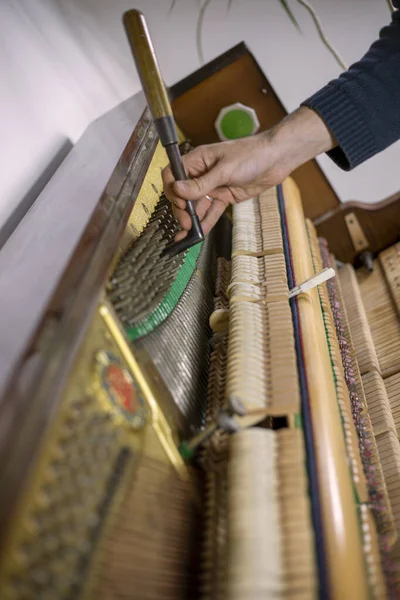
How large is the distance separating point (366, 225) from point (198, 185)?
1.13m

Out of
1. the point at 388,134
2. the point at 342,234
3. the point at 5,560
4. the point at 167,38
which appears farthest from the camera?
the point at 167,38

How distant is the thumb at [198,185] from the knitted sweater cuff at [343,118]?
40 centimetres

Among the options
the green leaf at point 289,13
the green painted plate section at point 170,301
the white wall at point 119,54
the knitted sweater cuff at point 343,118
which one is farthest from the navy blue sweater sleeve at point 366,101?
the green leaf at point 289,13

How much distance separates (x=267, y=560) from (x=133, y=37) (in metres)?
1.09

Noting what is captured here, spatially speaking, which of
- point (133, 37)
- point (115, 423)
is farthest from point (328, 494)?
point (133, 37)

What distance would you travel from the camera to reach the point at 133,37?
109 centimetres

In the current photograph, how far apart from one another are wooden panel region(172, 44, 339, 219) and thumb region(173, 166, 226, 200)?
67 cm

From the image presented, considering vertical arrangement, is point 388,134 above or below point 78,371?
below

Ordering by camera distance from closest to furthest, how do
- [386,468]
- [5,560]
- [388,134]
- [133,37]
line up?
[5,560] < [133,37] < [386,468] < [388,134]

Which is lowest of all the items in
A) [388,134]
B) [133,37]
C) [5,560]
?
[388,134]

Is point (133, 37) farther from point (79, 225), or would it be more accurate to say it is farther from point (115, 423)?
point (115, 423)

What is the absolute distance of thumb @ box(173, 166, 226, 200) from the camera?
1.23 metres

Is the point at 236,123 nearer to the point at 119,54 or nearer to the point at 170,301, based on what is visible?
the point at 119,54

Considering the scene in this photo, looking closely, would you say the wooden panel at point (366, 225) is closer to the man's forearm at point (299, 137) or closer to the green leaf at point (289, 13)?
the man's forearm at point (299, 137)
